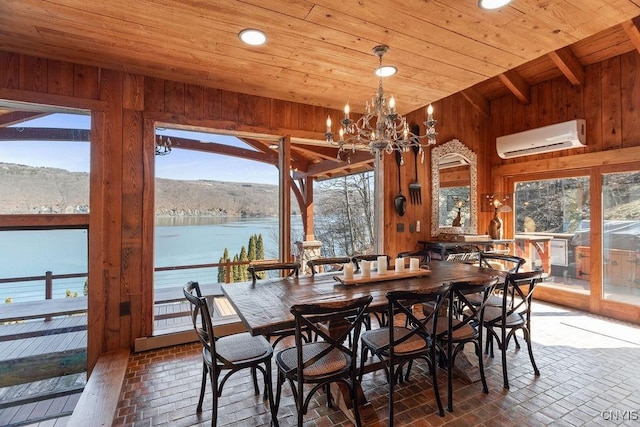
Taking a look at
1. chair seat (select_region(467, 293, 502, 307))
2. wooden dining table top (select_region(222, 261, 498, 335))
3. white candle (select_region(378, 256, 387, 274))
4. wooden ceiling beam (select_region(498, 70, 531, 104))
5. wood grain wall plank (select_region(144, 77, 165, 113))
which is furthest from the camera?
wooden ceiling beam (select_region(498, 70, 531, 104))

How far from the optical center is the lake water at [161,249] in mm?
2850

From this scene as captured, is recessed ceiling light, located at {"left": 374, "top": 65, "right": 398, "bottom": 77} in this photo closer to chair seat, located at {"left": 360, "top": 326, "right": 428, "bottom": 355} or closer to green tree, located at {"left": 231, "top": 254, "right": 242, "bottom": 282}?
chair seat, located at {"left": 360, "top": 326, "right": 428, "bottom": 355}

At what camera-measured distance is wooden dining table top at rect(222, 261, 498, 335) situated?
6.15ft

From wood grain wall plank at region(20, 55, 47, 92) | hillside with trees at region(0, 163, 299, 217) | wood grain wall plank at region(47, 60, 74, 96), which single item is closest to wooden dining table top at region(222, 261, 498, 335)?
hillside with trees at region(0, 163, 299, 217)

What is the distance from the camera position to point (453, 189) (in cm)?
504

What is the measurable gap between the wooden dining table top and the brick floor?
78 centimetres

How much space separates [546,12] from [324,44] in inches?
63.8

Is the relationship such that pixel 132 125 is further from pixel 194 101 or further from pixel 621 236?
pixel 621 236

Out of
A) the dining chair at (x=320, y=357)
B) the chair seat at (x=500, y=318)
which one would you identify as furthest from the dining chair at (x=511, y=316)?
the dining chair at (x=320, y=357)

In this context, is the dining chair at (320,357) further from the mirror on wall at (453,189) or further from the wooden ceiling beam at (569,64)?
the wooden ceiling beam at (569,64)

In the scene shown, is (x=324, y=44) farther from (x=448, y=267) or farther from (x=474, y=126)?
(x=474, y=126)

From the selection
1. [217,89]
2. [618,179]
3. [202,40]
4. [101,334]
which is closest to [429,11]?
[202,40]

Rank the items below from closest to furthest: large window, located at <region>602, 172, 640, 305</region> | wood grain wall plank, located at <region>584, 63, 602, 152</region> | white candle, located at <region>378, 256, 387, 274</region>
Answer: white candle, located at <region>378, 256, 387, 274</region> < large window, located at <region>602, 172, 640, 305</region> < wood grain wall plank, located at <region>584, 63, 602, 152</region>

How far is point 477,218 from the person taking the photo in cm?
516
